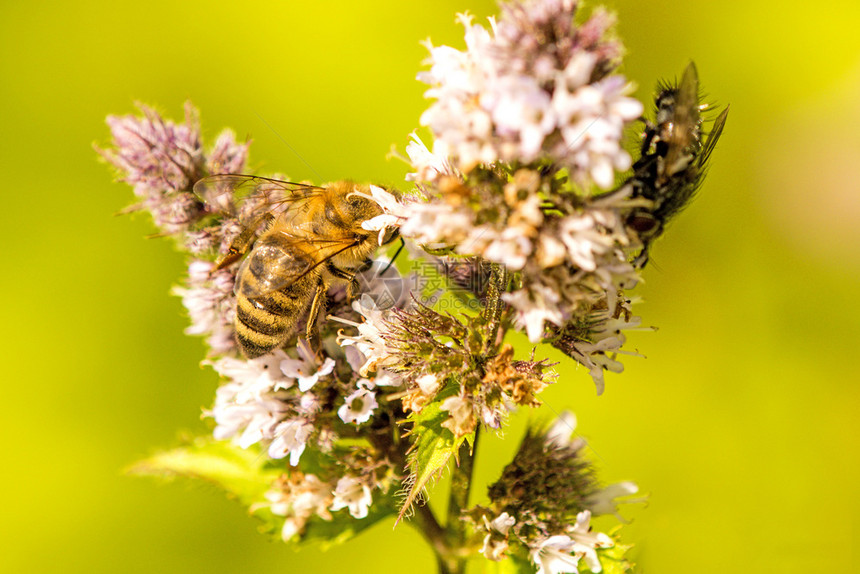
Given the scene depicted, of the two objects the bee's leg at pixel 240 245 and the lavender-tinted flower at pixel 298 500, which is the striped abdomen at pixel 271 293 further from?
the lavender-tinted flower at pixel 298 500

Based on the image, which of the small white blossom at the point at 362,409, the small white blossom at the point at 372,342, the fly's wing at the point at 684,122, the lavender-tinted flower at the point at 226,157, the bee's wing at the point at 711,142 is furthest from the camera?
the lavender-tinted flower at the point at 226,157

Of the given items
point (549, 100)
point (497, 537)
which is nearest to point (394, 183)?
point (497, 537)

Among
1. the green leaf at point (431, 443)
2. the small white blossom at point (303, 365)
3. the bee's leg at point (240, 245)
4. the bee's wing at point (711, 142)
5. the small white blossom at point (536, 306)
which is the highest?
the bee's leg at point (240, 245)

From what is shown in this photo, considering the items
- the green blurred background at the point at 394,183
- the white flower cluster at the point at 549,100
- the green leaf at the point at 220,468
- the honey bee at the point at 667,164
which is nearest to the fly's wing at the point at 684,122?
the honey bee at the point at 667,164

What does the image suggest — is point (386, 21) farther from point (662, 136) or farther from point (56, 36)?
point (662, 136)

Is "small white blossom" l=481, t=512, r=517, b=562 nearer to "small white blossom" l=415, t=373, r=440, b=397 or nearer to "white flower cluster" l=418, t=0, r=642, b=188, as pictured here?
"small white blossom" l=415, t=373, r=440, b=397

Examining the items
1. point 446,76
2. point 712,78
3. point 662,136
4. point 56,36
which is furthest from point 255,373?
point 712,78

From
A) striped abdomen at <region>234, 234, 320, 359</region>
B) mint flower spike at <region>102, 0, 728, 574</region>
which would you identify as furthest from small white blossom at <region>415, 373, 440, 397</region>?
striped abdomen at <region>234, 234, 320, 359</region>

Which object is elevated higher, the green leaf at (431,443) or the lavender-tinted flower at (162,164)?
the lavender-tinted flower at (162,164)
